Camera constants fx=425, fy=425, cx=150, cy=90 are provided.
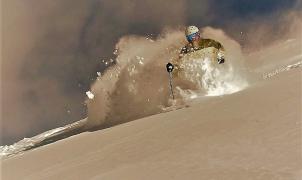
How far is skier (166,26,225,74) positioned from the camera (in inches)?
697

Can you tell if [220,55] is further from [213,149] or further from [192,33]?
[213,149]

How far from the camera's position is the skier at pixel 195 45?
17703mm

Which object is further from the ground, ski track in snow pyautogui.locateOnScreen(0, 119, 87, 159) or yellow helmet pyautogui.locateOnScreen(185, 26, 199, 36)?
yellow helmet pyautogui.locateOnScreen(185, 26, 199, 36)

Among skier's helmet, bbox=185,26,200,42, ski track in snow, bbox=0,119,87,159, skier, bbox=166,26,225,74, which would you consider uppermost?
skier's helmet, bbox=185,26,200,42

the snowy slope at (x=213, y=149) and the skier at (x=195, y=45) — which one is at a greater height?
the skier at (x=195, y=45)

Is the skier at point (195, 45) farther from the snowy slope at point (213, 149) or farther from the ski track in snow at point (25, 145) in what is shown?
the snowy slope at point (213, 149)

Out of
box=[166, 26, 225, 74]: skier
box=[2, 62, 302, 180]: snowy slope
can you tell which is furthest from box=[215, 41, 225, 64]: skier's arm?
box=[2, 62, 302, 180]: snowy slope

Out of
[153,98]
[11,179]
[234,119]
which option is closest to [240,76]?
[153,98]

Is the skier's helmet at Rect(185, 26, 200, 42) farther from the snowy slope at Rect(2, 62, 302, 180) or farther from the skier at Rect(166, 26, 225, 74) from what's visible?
the snowy slope at Rect(2, 62, 302, 180)

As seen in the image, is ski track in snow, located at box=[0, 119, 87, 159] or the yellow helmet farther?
the yellow helmet

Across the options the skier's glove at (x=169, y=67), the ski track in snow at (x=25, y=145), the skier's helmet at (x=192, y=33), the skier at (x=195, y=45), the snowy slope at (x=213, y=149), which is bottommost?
the snowy slope at (x=213, y=149)

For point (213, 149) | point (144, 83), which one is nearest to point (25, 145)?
point (144, 83)

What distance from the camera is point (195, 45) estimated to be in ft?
59.3

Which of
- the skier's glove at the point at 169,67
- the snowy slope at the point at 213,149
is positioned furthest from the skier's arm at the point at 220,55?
the snowy slope at the point at 213,149
